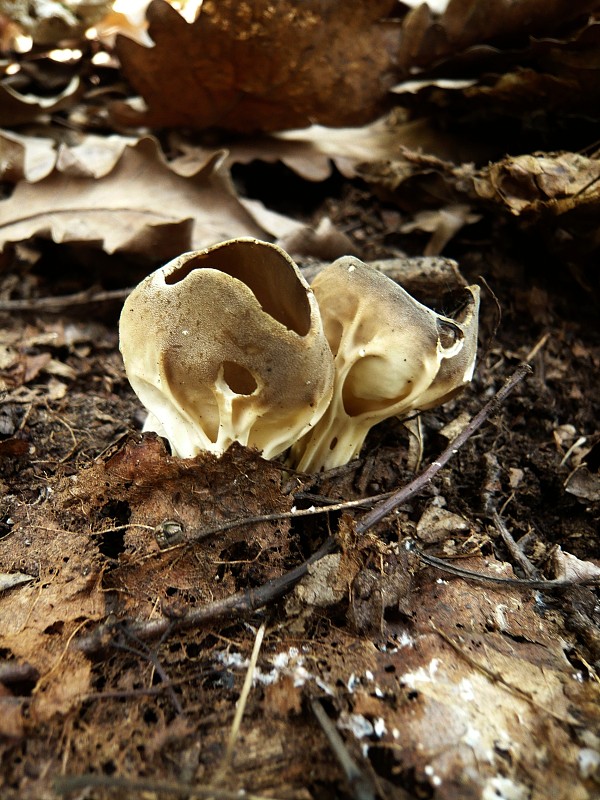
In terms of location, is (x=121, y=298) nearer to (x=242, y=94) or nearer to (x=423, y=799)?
(x=242, y=94)

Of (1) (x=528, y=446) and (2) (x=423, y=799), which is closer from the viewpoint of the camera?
(2) (x=423, y=799)

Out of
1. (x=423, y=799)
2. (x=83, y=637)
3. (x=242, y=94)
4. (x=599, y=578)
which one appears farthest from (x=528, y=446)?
(x=242, y=94)

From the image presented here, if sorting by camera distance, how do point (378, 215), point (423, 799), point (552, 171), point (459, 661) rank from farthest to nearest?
1. point (378, 215)
2. point (552, 171)
3. point (459, 661)
4. point (423, 799)

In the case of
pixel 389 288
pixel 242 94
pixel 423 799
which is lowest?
pixel 423 799

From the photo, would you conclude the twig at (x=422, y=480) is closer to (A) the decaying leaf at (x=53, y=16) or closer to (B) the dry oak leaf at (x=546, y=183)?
(B) the dry oak leaf at (x=546, y=183)

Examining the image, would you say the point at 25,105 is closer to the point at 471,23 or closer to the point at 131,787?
the point at 471,23

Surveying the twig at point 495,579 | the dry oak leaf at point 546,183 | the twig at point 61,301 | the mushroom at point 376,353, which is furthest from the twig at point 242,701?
the dry oak leaf at point 546,183

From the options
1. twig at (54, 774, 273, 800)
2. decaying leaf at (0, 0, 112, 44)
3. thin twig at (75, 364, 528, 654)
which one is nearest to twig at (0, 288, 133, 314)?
thin twig at (75, 364, 528, 654)

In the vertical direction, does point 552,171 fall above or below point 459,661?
above
